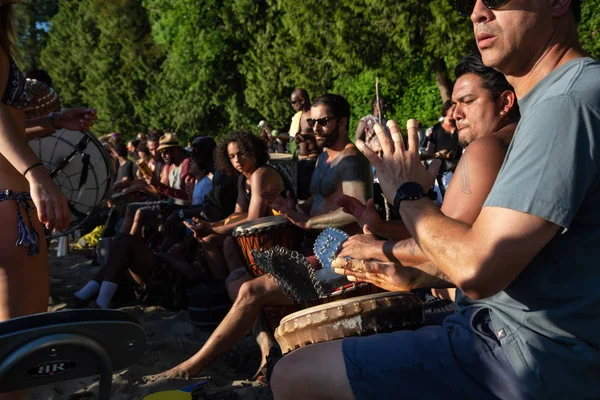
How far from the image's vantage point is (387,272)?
2117 mm

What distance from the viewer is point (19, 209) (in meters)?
2.26

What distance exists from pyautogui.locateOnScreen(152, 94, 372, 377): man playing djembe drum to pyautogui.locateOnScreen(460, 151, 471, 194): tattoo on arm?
171 centimetres

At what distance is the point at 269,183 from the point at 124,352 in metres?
3.49

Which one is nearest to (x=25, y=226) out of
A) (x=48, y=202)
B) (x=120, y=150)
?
(x=48, y=202)

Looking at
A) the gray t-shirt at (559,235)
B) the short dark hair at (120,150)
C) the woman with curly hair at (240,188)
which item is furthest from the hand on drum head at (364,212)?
the short dark hair at (120,150)

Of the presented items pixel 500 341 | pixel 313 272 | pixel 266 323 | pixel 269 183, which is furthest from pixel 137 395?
pixel 500 341

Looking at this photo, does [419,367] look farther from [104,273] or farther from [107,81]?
[107,81]

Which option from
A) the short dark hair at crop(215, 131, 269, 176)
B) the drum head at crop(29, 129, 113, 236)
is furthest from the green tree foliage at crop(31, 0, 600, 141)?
the drum head at crop(29, 129, 113, 236)

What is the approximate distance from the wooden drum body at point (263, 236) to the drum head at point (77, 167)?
4.17ft

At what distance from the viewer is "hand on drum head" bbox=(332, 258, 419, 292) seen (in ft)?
6.91

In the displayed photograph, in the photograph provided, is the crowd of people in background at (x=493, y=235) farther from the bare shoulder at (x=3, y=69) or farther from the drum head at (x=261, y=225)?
the drum head at (x=261, y=225)

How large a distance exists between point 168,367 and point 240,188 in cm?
200

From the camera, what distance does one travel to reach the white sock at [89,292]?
5715 mm

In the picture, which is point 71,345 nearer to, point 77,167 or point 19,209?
point 19,209
